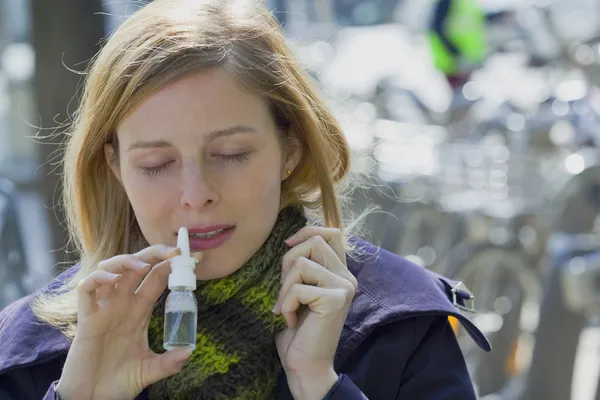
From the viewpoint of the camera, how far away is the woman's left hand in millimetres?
2328

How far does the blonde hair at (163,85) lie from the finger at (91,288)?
20 centimetres

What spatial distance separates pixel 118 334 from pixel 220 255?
282 mm

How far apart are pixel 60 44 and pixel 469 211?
2221 millimetres

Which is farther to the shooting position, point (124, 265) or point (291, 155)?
point (291, 155)

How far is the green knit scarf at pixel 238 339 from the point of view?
2463mm

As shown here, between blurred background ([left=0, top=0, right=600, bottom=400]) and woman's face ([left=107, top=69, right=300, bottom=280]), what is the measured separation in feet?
1.40

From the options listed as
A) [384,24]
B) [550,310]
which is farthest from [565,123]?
[384,24]

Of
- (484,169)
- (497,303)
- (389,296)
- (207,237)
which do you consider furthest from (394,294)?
(484,169)

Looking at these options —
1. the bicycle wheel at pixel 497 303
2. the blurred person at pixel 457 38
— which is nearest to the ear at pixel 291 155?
the bicycle wheel at pixel 497 303

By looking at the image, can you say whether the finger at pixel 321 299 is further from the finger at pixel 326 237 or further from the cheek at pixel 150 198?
the cheek at pixel 150 198

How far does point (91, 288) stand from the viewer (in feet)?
7.61

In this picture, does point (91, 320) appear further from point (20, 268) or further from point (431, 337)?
point (20, 268)

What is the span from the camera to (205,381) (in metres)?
2.47

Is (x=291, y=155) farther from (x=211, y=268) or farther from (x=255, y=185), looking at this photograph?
(x=211, y=268)
